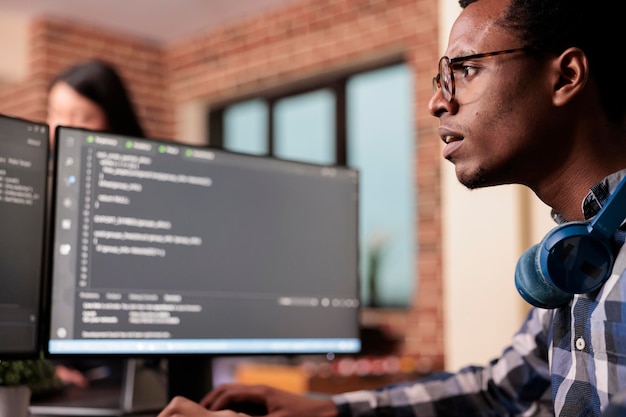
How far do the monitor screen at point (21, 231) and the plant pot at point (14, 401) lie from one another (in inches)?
2.0

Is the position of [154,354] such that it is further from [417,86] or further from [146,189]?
[417,86]

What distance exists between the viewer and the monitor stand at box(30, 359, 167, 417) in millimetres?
1471

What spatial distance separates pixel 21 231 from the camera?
1.27 meters

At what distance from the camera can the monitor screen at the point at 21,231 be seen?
1247 mm

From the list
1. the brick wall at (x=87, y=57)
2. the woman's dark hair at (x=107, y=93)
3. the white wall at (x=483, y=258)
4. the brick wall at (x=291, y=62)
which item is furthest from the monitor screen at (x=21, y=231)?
the brick wall at (x=87, y=57)

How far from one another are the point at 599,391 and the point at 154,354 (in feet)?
2.36

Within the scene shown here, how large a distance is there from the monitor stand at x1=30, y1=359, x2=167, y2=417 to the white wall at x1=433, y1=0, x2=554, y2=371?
749mm

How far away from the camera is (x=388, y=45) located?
4.85 metres

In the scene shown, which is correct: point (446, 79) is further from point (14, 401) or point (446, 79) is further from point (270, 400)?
point (14, 401)

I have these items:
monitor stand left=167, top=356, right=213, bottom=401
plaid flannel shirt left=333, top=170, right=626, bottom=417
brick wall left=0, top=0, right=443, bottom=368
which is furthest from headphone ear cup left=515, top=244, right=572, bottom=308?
brick wall left=0, top=0, right=443, bottom=368

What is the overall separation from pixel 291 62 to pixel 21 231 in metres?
4.31

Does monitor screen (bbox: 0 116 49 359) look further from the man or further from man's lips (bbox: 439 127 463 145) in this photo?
man's lips (bbox: 439 127 463 145)

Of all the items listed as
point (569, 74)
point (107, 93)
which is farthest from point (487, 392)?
point (107, 93)

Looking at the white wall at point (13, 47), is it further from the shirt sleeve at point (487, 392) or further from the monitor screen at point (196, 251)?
the shirt sleeve at point (487, 392)
